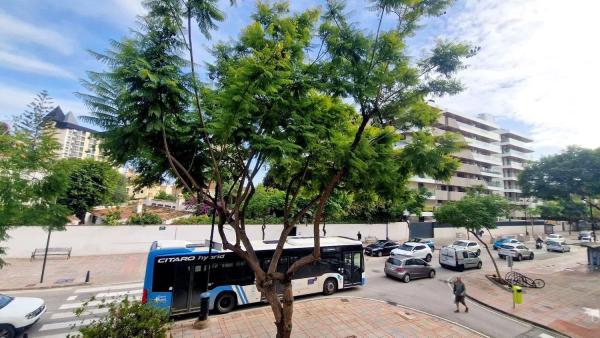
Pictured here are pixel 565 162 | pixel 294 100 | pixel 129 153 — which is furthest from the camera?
pixel 565 162

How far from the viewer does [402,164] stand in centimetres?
780

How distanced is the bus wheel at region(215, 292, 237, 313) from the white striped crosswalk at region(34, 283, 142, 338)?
346 centimetres

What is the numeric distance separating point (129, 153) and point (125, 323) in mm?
3487

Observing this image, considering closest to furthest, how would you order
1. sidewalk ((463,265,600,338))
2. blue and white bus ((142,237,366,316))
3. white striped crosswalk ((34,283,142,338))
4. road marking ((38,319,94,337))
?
white striped crosswalk ((34,283,142,338))
road marking ((38,319,94,337))
blue and white bus ((142,237,366,316))
sidewalk ((463,265,600,338))

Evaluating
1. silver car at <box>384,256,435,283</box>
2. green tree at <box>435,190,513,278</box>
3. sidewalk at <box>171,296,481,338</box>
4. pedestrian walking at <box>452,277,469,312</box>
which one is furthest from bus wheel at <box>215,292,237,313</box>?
green tree at <box>435,190,513,278</box>

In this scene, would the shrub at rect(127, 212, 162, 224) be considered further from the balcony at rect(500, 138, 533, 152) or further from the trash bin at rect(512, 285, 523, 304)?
the balcony at rect(500, 138, 533, 152)

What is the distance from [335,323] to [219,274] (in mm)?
4799

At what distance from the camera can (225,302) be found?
451 inches

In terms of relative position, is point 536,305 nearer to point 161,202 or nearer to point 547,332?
point 547,332

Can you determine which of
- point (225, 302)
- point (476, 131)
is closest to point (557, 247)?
point (476, 131)

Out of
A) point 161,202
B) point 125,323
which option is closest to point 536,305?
point 125,323

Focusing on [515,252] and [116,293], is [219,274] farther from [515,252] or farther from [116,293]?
[515,252]

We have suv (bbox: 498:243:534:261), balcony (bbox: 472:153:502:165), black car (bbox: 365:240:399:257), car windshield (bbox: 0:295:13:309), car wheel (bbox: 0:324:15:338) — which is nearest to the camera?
car wheel (bbox: 0:324:15:338)

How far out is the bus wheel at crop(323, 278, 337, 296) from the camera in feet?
44.9
